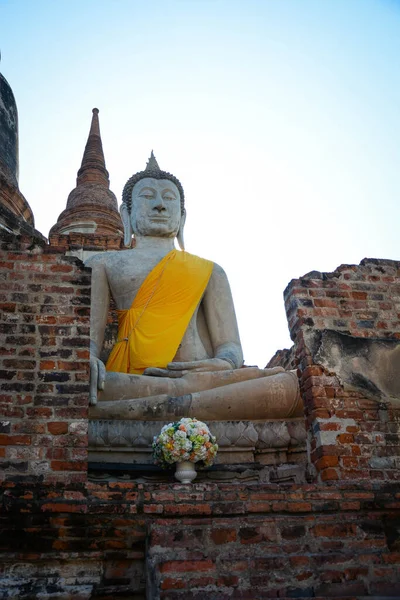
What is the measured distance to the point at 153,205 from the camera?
7.48 meters

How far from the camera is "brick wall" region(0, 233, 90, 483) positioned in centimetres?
398

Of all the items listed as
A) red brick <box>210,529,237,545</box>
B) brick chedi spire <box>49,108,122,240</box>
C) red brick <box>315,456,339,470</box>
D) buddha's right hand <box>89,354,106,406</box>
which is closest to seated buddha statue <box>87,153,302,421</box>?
buddha's right hand <box>89,354,106,406</box>

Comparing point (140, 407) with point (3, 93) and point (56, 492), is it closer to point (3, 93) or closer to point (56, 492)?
point (56, 492)

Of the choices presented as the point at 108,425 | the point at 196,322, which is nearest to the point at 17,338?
the point at 108,425

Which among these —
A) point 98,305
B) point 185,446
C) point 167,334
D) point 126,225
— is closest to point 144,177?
point 126,225

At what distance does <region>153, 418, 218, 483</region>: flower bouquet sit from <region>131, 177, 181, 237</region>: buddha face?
3175mm

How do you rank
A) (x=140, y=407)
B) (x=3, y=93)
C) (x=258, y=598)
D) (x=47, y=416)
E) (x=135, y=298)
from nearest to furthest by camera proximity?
(x=258, y=598) < (x=47, y=416) < (x=140, y=407) < (x=135, y=298) < (x=3, y=93)

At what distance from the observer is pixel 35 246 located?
15.6 ft

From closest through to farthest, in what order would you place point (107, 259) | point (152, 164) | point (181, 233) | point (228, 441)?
point (228, 441) < point (107, 259) < point (181, 233) < point (152, 164)

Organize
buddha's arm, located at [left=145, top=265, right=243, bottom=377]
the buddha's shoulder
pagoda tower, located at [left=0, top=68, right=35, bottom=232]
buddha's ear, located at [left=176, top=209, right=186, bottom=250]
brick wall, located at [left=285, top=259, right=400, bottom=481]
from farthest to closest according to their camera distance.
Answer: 1. pagoda tower, located at [left=0, top=68, right=35, bottom=232]
2. buddha's ear, located at [left=176, top=209, right=186, bottom=250]
3. the buddha's shoulder
4. buddha's arm, located at [left=145, top=265, right=243, bottom=377]
5. brick wall, located at [left=285, top=259, right=400, bottom=481]

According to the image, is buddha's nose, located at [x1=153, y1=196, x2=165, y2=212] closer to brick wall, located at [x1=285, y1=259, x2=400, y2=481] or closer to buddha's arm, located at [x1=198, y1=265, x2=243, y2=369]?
buddha's arm, located at [x1=198, y1=265, x2=243, y2=369]

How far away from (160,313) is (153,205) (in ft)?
5.15

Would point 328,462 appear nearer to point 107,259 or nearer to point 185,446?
point 185,446

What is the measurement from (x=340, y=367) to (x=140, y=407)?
→ 1.55m
